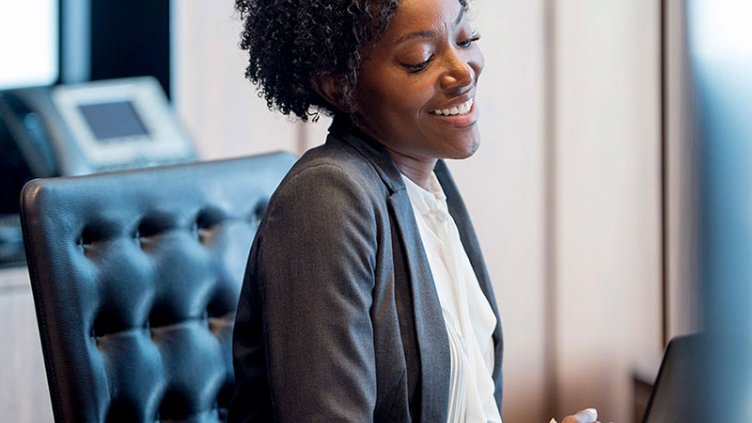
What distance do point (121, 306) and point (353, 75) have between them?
0.45 metres

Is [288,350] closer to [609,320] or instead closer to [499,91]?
[499,91]

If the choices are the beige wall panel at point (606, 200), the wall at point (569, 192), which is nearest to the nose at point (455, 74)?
the wall at point (569, 192)

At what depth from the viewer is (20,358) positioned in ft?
6.91

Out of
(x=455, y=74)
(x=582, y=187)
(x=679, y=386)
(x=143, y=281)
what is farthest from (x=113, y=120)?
(x=679, y=386)

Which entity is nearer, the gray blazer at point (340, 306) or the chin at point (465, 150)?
the gray blazer at point (340, 306)

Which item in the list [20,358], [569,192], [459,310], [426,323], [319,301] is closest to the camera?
[319,301]

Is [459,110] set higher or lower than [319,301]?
higher

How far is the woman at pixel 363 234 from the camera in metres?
1.16

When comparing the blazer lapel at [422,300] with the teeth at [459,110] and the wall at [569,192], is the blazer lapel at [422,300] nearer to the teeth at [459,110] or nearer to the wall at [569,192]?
the teeth at [459,110]

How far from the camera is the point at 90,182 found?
1.42 meters

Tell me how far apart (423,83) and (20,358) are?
1189mm

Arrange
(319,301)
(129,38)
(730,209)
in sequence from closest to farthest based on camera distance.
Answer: (319,301) < (129,38) < (730,209)

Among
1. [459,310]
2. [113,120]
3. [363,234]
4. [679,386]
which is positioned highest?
[113,120]

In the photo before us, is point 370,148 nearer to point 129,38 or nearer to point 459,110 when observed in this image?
point 459,110
